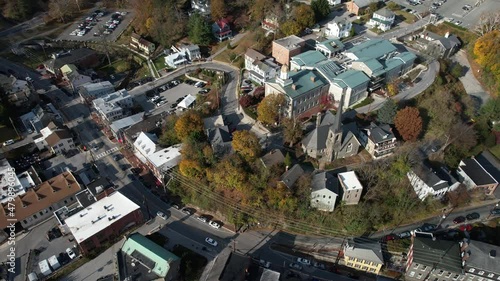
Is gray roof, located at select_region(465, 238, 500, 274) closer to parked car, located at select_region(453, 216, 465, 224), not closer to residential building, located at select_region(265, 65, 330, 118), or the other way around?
parked car, located at select_region(453, 216, 465, 224)

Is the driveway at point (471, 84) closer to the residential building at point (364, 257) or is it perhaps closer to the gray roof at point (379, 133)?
the gray roof at point (379, 133)

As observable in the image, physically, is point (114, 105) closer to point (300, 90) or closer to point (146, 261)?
point (146, 261)

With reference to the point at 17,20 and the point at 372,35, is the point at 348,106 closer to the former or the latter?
the point at 372,35

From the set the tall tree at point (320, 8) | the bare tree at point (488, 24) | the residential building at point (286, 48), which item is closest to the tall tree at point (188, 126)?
the residential building at point (286, 48)

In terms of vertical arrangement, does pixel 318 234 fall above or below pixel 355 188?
below

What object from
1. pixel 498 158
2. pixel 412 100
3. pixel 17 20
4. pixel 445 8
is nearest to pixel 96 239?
pixel 412 100
